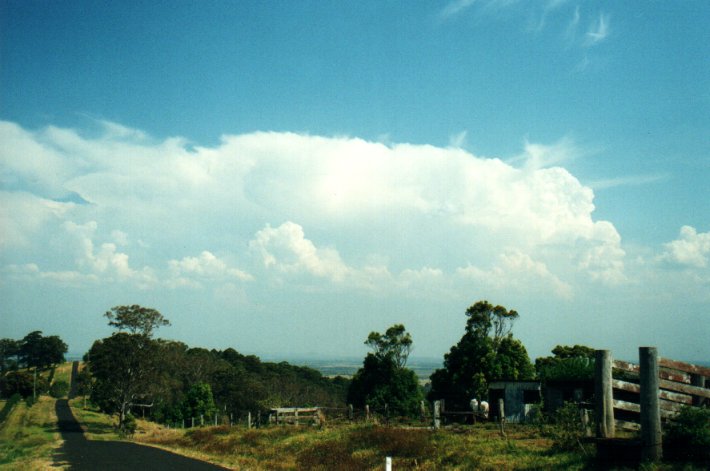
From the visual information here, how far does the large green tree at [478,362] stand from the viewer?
51.3 meters

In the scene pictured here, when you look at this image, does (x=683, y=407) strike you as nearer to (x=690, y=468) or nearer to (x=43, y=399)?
(x=690, y=468)

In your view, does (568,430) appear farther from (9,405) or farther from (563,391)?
(9,405)

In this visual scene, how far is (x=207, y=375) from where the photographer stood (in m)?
93.2

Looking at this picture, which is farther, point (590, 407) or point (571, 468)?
point (590, 407)

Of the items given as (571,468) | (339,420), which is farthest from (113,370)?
(571,468)

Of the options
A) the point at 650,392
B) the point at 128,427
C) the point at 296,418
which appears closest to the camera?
the point at 650,392

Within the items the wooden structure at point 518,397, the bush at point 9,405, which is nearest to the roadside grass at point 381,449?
the wooden structure at point 518,397

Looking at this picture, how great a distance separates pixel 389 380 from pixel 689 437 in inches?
2344

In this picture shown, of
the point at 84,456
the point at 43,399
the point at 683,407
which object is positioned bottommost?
the point at 43,399

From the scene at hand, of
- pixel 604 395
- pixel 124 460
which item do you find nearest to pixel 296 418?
pixel 124 460

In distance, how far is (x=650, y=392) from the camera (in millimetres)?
11734

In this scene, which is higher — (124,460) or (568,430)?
(568,430)

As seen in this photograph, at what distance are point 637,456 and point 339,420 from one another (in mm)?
25937

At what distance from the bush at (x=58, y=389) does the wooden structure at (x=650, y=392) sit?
381 feet
